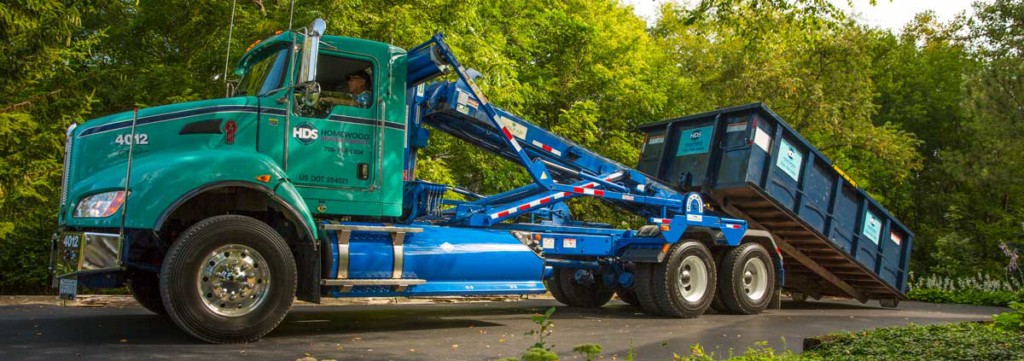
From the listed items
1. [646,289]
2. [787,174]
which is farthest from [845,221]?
[646,289]

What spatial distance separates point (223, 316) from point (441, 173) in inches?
322

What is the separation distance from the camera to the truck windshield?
347 inches

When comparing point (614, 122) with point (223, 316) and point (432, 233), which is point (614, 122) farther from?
point (223, 316)

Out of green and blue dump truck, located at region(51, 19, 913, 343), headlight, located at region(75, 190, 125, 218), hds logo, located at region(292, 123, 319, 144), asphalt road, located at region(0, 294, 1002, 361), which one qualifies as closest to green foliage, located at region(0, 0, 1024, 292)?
green and blue dump truck, located at region(51, 19, 913, 343)

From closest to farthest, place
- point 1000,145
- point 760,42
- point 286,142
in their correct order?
1. point 286,142
2. point 760,42
3. point 1000,145

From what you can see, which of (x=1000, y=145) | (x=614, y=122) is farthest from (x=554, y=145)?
(x=1000, y=145)

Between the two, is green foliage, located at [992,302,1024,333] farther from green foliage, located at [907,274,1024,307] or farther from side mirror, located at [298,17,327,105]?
green foliage, located at [907,274,1024,307]

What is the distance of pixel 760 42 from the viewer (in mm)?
11250

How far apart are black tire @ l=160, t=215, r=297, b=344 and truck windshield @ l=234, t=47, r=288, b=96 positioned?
1.57 metres

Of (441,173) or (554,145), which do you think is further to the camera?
(441,173)

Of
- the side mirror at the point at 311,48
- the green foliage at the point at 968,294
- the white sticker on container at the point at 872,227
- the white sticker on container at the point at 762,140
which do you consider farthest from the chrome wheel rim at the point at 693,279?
the green foliage at the point at 968,294

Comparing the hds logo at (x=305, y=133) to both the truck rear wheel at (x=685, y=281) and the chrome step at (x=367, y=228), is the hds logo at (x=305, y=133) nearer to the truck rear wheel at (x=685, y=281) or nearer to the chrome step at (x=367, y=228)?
the chrome step at (x=367, y=228)

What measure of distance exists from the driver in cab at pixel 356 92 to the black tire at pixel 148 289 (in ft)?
8.51

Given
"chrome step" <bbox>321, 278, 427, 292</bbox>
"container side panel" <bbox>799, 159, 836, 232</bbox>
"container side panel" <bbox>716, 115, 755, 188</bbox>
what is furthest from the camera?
"container side panel" <bbox>799, 159, 836, 232</bbox>
